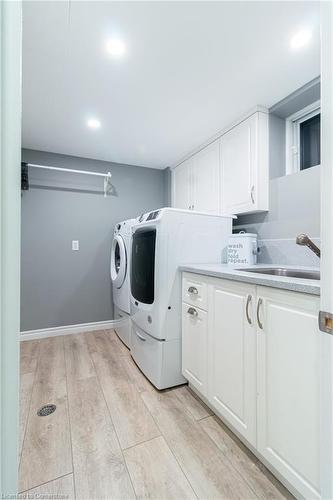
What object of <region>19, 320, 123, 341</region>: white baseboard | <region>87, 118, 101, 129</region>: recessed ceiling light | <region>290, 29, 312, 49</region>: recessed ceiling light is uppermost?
<region>87, 118, 101, 129</region>: recessed ceiling light

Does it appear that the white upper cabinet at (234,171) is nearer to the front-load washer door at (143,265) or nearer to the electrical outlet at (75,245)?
the front-load washer door at (143,265)

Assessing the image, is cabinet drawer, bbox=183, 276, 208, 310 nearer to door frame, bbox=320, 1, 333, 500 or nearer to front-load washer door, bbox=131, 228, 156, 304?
front-load washer door, bbox=131, 228, 156, 304

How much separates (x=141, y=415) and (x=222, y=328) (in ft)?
2.58

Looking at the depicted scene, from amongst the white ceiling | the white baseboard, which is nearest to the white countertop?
the white ceiling

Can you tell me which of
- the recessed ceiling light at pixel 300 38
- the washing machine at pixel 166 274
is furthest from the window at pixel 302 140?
the washing machine at pixel 166 274

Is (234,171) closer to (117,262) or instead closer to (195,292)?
(195,292)

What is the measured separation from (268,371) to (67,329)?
98.9 inches

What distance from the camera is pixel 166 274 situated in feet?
5.64

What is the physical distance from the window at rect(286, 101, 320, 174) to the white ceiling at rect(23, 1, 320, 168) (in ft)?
1.00

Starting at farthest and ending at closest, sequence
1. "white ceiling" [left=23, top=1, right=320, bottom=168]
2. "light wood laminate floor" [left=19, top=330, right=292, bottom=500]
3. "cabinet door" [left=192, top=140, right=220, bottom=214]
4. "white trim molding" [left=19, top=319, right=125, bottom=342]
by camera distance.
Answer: "white trim molding" [left=19, top=319, right=125, bottom=342] → "cabinet door" [left=192, top=140, right=220, bottom=214] → "white ceiling" [left=23, top=1, right=320, bottom=168] → "light wood laminate floor" [left=19, top=330, right=292, bottom=500]

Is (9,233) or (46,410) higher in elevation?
(9,233)

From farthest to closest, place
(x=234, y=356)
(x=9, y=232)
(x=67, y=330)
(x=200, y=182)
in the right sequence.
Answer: (x=67, y=330) → (x=200, y=182) → (x=234, y=356) → (x=9, y=232)

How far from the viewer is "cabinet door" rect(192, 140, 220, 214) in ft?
7.77

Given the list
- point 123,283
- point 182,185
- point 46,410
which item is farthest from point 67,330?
point 182,185
